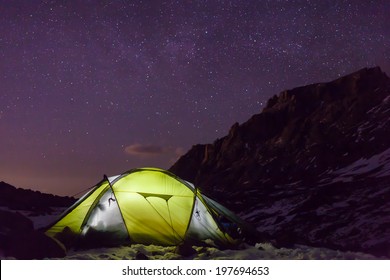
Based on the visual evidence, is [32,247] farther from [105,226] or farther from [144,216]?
[144,216]

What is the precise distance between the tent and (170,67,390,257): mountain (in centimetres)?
229

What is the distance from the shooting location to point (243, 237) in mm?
12898

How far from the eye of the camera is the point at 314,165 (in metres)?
78.6

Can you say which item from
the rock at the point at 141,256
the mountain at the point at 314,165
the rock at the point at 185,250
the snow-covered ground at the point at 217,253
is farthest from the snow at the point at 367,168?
the rock at the point at 141,256

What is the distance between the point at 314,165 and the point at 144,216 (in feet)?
231

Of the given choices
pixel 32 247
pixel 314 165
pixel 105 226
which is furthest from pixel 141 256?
pixel 314 165

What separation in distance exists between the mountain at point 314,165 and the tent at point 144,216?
2295mm

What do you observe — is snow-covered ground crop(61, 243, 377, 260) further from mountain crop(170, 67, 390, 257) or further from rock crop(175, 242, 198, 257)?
mountain crop(170, 67, 390, 257)

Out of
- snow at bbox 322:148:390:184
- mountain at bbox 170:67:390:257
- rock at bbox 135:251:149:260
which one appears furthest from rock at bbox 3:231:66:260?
snow at bbox 322:148:390:184

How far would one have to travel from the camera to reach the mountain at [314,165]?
33531mm
